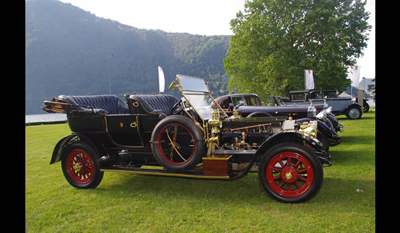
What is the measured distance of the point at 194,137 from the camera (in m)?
3.87

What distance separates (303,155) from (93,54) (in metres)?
93.6

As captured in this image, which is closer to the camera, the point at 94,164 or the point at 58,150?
the point at 94,164

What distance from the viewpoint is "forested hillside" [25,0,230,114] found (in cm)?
5856

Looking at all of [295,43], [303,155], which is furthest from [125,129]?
[295,43]

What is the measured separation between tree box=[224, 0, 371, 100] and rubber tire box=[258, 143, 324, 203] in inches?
670

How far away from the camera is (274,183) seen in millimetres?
3625

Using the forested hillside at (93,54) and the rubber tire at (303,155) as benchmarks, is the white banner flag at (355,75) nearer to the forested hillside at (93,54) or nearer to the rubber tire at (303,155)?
the rubber tire at (303,155)

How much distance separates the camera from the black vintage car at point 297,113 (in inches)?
226

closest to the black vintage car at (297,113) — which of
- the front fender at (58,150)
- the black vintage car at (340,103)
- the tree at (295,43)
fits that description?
the front fender at (58,150)

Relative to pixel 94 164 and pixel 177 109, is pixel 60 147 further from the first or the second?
pixel 177 109

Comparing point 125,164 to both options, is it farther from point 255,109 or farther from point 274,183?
point 255,109

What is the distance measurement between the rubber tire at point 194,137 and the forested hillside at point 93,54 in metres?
36.8

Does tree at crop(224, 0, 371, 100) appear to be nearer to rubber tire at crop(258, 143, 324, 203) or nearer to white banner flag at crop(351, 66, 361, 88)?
white banner flag at crop(351, 66, 361, 88)
